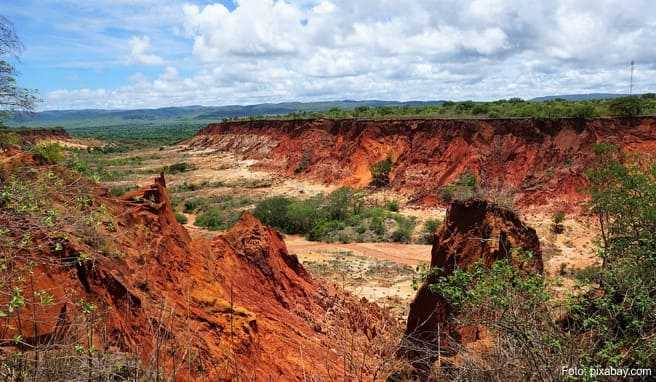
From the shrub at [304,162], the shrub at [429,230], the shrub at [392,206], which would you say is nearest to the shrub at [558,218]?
the shrub at [429,230]

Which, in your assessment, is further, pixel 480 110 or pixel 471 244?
pixel 480 110

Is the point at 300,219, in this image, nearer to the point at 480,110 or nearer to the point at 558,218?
the point at 558,218

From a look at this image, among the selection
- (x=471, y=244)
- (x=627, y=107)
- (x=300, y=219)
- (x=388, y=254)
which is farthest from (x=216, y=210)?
(x=627, y=107)

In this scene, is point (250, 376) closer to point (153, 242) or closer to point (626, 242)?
point (153, 242)

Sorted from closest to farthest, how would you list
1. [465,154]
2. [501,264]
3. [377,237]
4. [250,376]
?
[501,264] < [250,376] < [377,237] < [465,154]

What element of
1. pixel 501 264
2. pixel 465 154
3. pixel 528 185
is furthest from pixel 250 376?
pixel 465 154

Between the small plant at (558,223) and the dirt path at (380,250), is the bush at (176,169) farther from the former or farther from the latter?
the small plant at (558,223)

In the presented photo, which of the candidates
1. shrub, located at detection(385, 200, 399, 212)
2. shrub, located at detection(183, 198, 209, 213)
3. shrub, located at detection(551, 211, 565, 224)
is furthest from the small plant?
shrub, located at detection(183, 198, 209, 213)
